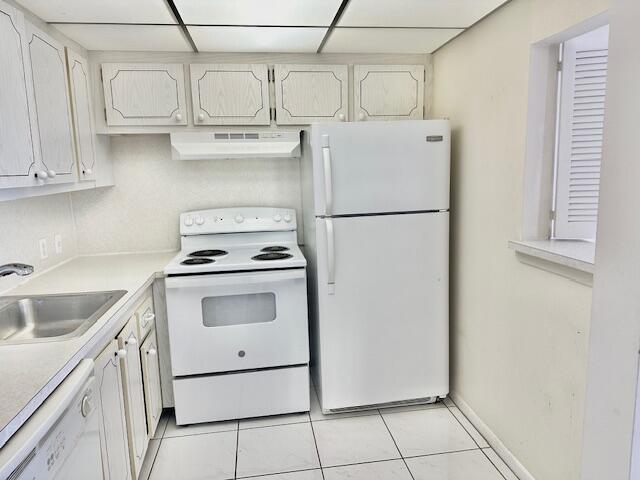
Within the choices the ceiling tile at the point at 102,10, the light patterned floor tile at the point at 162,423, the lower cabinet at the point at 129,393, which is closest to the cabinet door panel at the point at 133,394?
the lower cabinet at the point at 129,393

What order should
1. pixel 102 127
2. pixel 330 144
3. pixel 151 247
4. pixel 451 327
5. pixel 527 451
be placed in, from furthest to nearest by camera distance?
1. pixel 151 247
2. pixel 451 327
3. pixel 102 127
4. pixel 330 144
5. pixel 527 451

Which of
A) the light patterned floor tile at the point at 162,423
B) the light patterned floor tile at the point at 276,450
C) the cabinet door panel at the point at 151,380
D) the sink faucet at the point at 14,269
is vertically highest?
the sink faucet at the point at 14,269

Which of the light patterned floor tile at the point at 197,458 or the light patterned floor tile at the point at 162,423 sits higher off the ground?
the light patterned floor tile at the point at 162,423

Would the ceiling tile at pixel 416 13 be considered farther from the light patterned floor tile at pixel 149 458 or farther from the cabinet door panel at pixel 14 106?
the light patterned floor tile at pixel 149 458

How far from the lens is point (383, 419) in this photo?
2535 mm

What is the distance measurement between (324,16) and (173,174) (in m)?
1.41

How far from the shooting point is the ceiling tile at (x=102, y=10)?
72.1 inches

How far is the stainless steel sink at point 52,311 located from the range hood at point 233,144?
3.30ft

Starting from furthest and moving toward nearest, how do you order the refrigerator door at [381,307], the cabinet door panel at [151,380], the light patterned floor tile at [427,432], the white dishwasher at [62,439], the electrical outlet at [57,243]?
1. the electrical outlet at [57,243]
2. the refrigerator door at [381,307]
3. the light patterned floor tile at [427,432]
4. the cabinet door panel at [151,380]
5. the white dishwasher at [62,439]

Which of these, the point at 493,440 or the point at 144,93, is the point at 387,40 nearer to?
the point at 144,93

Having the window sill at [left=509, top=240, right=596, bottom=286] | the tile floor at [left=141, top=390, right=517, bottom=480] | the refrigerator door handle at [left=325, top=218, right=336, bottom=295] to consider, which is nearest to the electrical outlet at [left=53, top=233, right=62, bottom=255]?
the tile floor at [left=141, top=390, right=517, bottom=480]

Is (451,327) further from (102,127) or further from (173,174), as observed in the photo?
(102,127)

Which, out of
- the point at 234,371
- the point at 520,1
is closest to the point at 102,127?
the point at 234,371

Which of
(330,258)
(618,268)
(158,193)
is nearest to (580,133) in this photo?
(330,258)
